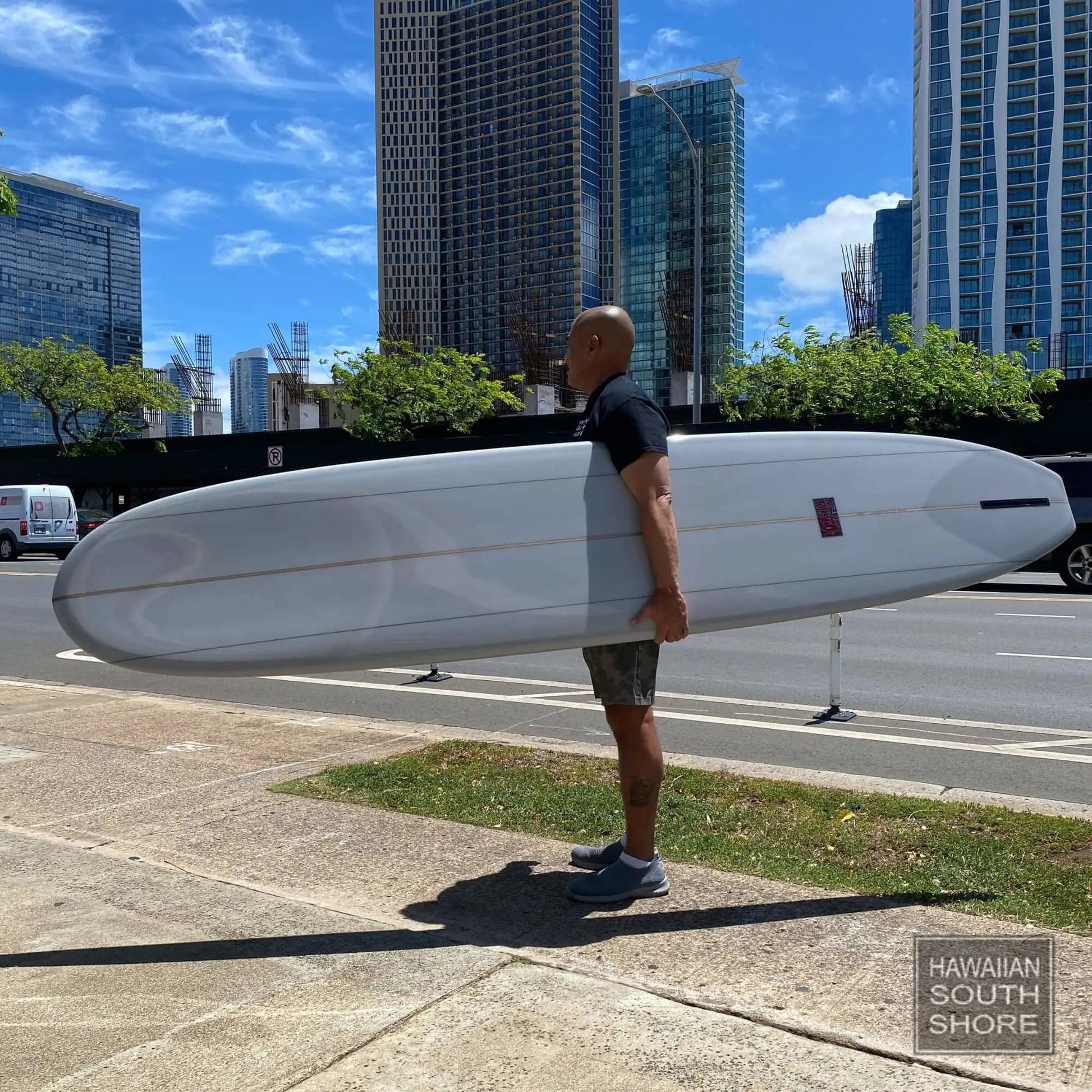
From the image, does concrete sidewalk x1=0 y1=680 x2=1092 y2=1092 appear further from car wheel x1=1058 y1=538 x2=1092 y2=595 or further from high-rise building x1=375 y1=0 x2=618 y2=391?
high-rise building x1=375 y1=0 x2=618 y2=391

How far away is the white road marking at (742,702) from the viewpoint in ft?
21.0

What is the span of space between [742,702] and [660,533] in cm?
452

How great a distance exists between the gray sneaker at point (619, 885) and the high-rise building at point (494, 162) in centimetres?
14488

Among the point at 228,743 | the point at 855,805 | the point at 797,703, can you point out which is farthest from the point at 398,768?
the point at 797,703

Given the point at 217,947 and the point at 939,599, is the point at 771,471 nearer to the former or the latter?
the point at 217,947

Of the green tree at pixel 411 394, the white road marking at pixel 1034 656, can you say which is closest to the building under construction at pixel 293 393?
the green tree at pixel 411 394

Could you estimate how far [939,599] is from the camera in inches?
532

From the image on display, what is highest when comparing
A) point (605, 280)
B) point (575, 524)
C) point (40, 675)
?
point (605, 280)

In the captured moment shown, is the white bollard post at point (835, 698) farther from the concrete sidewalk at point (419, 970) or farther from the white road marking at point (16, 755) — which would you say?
the white road marking at point (16, 755)

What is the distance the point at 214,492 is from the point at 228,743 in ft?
9.14

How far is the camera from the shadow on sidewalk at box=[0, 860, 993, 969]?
292cm

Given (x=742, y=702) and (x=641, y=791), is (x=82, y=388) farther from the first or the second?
(x=641, y=791)

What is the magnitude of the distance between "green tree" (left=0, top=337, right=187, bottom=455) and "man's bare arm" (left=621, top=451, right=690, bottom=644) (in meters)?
41.7
